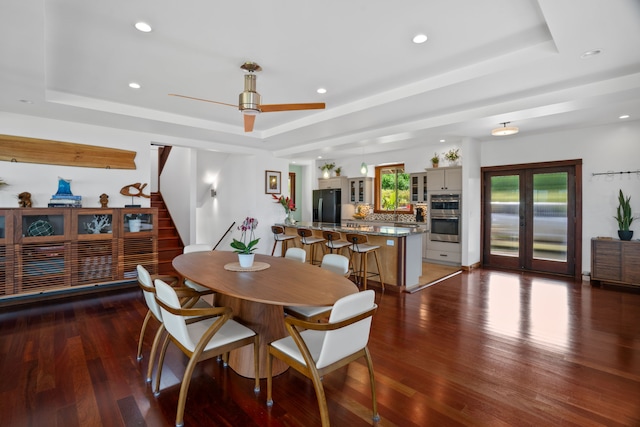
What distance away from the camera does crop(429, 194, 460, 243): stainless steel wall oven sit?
21.5ft

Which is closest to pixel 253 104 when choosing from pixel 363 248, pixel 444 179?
pixel 363 248

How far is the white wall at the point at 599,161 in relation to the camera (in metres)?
4.96

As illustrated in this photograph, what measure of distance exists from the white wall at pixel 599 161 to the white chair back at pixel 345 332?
5532mm

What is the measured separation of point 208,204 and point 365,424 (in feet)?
24.3

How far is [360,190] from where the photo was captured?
855cm

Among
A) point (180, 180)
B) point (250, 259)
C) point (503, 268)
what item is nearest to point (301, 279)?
point (250, 259)

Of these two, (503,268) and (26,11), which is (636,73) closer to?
(503,268)

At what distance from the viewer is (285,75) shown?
3287 mm

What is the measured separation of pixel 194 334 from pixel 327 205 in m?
6.75

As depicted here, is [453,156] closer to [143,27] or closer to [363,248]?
[363,248]

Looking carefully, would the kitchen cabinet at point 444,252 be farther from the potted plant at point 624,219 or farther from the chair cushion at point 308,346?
the chair cushion at point 308,346

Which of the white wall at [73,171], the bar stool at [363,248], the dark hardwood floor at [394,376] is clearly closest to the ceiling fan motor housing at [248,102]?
the dark hardwood floor at [394,376]

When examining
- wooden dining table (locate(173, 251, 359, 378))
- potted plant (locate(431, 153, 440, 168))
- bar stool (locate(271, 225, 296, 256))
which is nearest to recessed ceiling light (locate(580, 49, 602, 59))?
wooden dining table (locate(173, 251, 359, 378))

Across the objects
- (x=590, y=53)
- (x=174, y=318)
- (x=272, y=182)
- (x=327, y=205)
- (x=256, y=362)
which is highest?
(x=590, y=53)
